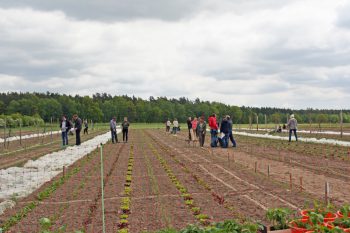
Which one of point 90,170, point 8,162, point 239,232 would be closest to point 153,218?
point 239,232

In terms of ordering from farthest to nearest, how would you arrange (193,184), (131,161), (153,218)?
(131,161), (193,184), (153,218)

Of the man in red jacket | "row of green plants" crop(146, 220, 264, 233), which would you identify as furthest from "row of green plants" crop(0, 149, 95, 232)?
the man in red jacket

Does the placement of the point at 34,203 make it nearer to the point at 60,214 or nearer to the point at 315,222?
the point at 60,214

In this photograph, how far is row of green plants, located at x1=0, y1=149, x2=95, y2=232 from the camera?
6.50m

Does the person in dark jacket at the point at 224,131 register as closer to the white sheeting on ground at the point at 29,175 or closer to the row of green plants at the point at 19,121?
the white sheeting on ground at the point at 29,175

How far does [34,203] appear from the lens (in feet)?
26.2

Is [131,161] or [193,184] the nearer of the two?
[193,184]

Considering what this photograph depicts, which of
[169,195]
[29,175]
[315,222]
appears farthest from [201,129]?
[315,222]

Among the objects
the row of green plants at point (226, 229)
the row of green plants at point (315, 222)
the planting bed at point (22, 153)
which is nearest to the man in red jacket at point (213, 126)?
the planting bed at point (22, 153)

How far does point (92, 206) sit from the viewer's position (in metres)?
7.56

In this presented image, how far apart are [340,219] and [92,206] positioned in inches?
176

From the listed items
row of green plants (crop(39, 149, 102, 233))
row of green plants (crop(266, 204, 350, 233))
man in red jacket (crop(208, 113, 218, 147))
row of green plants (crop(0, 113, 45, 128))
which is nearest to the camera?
row of green plants (crop(266, 204, 350, 233))

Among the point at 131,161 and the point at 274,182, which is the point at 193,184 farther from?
the point at 131,161

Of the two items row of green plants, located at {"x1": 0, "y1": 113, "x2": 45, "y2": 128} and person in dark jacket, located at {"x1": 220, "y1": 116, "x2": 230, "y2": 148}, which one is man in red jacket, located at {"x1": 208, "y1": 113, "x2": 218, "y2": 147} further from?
row of green plants, located at {"x1": 0, "y1": 113, "x2": 45, "y2": 128}
